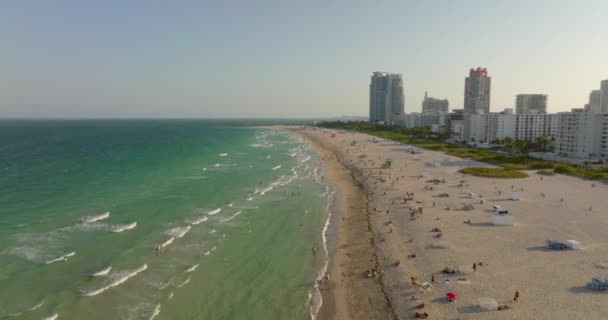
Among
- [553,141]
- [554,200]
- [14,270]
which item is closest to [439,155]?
[553,141]

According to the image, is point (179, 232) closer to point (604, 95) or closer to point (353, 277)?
point (353, 277)

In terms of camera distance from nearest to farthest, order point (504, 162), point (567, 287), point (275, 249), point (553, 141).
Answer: point (567, 287) → point (275, 249) → point (504, 162) → point (553, 141)

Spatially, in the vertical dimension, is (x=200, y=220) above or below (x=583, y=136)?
below

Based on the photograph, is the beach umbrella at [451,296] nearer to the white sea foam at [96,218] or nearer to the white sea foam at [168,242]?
the white sea foam at [168,242]

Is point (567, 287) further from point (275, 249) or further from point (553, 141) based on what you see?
point (553, 141)

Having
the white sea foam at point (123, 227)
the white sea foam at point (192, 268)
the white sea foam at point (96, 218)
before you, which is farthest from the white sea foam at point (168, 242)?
the white sea foam at point (96, 218)

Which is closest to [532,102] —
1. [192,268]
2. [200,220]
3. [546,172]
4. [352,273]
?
[546,172]
